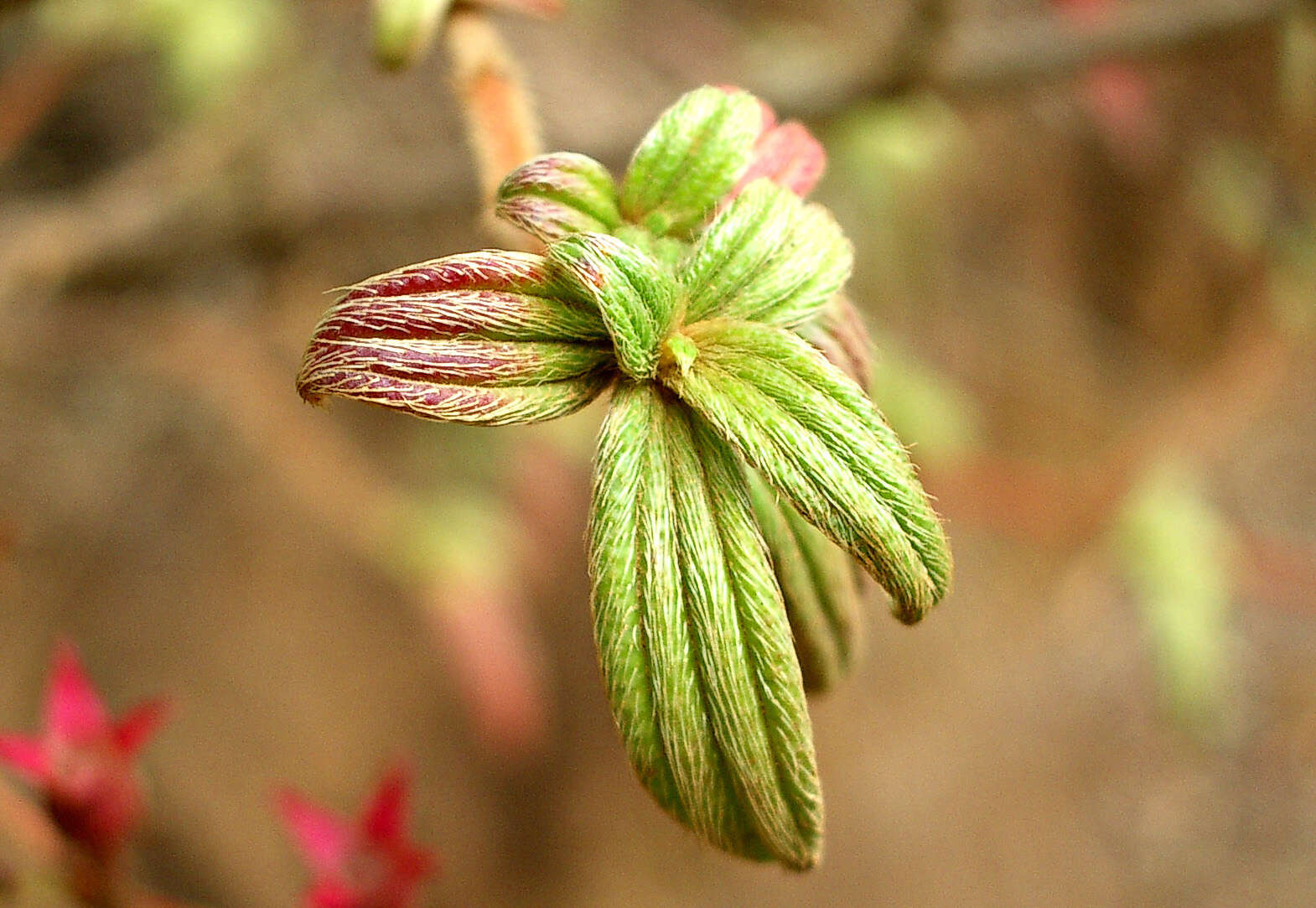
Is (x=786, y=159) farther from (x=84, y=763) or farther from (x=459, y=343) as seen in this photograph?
(x=84, y=763)

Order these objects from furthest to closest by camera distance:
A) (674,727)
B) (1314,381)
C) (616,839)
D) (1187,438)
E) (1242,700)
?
(1314,381) → (1242,700) → (1187,438) → (616,839) → (674,727)

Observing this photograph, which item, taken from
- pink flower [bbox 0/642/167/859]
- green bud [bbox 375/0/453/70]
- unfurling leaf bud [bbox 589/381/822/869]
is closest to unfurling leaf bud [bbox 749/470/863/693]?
unfurling leaf bud [bbox 589/381/822/869]

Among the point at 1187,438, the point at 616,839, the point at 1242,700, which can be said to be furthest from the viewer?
the point at 1242,700

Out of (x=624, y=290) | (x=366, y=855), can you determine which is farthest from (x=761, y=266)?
(x=366, y=855)

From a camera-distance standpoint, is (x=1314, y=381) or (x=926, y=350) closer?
(x=926, y=350)

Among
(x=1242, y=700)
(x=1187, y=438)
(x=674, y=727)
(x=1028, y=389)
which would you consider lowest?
(x=674, y=727)

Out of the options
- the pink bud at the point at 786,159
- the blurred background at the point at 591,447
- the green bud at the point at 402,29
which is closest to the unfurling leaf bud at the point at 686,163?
the pink bud at the point at 786,159

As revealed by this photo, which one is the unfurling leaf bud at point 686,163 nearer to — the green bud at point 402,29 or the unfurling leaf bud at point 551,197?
the unfurling leaf bud at point 551,197

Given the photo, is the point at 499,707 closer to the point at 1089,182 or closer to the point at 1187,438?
the point at 1187,438

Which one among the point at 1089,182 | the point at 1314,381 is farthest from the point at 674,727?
the point at 1314,381
